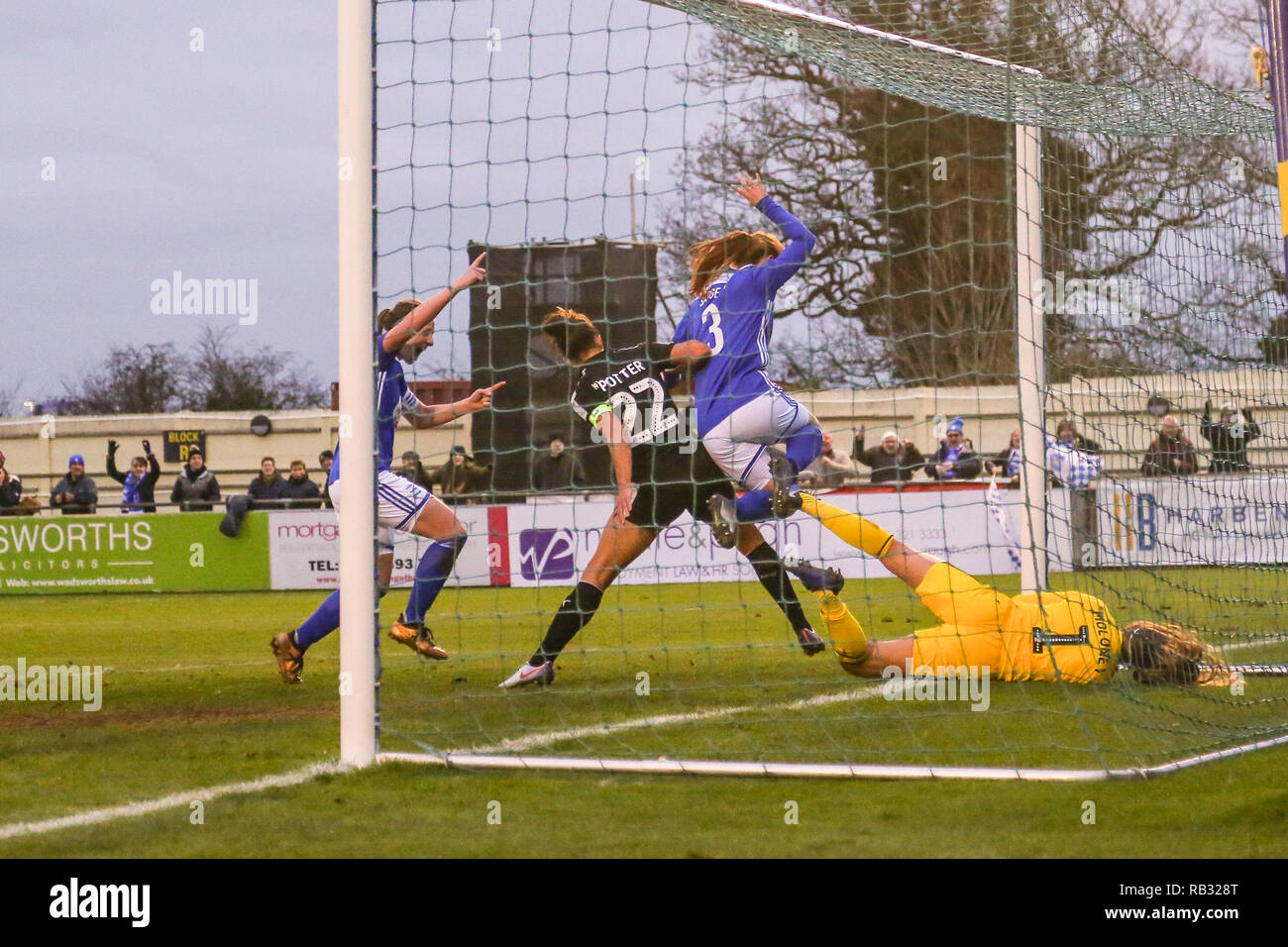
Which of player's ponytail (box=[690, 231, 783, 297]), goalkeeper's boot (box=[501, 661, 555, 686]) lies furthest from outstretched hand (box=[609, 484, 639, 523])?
player's ponytail (box=[690, 231, 783, 297])

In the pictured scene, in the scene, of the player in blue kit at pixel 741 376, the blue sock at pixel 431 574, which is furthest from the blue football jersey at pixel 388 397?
the player in blue kit at pixel 741 376

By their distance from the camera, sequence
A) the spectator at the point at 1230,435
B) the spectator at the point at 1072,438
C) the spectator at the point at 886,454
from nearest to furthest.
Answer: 1. the spectator at the point at 1072,438
2. the spectator at the point at 1230,435
3. the spectator at the point at 886,454

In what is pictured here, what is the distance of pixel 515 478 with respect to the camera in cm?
1712

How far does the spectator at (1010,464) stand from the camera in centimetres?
1298

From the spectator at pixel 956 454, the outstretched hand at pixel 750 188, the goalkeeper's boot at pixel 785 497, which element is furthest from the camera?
the spectator at pixel 956 454

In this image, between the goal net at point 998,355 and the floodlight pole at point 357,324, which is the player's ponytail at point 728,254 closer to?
the goal net at point 998,355

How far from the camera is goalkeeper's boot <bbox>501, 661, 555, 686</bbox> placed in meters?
6.72

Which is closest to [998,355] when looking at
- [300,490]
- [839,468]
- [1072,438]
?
[1072,438]

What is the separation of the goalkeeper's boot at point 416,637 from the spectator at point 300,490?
9.58 m

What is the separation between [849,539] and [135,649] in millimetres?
5472

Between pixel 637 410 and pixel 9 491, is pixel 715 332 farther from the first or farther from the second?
pixel 9 491

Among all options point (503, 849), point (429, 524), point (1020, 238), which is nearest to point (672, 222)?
point (1020, 238)

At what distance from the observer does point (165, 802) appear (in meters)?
4.32
